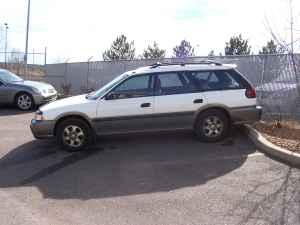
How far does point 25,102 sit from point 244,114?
9.16 metres

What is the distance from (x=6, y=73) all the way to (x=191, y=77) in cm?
987

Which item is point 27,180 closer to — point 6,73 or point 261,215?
point 261,215

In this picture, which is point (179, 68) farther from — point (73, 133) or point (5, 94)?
point (5, 94)

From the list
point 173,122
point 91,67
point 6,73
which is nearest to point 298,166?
point 173,122

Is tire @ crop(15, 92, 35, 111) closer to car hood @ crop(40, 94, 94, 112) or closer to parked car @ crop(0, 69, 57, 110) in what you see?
parked car @ crop(0, 69, 57, 110)

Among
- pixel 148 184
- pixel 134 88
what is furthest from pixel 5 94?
pixel 148 184

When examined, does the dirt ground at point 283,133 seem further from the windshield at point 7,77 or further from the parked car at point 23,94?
the windshield at point 7,77

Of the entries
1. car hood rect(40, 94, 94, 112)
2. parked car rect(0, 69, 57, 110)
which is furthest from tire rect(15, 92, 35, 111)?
car hood rect(40, 94, 94, 112)

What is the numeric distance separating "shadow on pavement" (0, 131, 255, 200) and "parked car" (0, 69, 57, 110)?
5.95m

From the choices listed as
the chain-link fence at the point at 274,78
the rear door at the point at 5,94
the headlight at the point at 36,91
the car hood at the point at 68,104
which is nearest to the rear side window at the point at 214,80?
the chain-link fence at the point at 274,78

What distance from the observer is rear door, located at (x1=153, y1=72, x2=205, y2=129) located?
8.60m

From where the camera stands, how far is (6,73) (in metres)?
16.4

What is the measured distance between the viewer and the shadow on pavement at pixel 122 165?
6.32 meters

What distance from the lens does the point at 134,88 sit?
871 centimetres
